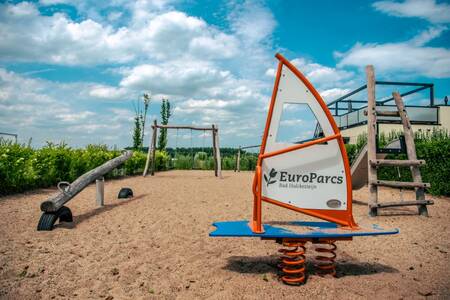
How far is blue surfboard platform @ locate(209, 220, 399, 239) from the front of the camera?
326 centimetres

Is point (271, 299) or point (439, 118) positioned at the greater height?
point (439, 118)

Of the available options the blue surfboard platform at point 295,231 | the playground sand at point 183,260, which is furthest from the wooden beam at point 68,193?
the blue surfboard platform at point 295,231

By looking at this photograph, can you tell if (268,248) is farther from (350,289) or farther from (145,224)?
(145,224)

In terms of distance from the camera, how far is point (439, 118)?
46.7ft

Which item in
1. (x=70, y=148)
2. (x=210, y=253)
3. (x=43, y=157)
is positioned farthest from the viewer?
(x=70, y=148)

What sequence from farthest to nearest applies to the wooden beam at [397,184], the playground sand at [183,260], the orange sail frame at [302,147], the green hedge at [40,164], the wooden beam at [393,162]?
the green hedge at [40,164] < the wooden beam at [393,162] < the wooden beam at [397,184] < the orange sail frame at [302,147] < the playground sand at [183,260]

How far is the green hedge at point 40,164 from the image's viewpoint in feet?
26.3

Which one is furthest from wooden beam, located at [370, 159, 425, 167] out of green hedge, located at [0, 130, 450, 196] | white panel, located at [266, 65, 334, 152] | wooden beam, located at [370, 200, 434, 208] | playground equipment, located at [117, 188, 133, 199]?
playground equipment, located at [117, 188, 133, 199]

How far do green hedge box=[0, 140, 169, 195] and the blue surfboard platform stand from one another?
21.7ft

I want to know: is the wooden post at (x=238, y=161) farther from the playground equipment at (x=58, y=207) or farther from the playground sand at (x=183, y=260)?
the playground equipment at (x=58, y=207)

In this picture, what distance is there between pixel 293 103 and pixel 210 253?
7.11 feet

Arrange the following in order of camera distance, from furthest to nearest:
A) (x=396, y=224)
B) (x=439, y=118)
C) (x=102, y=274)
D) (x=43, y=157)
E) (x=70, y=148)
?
1. (x=439, y=118)
2. (x=70, y=148)
3. (x=43, y=157)
4. (x=396, y=224)
5. (x=102, y=274)

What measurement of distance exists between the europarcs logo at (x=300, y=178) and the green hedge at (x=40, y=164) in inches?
272

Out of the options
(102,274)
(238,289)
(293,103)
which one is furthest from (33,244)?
(293,103)
